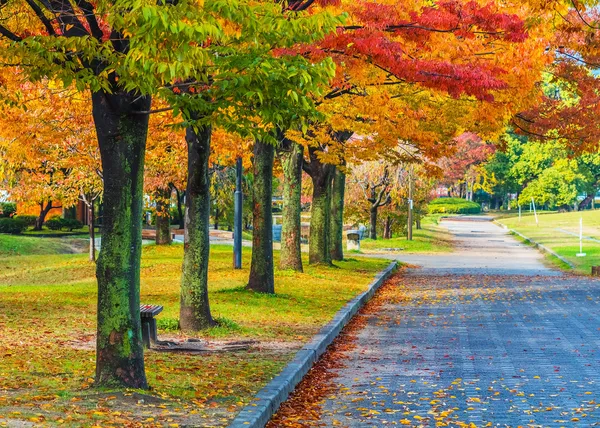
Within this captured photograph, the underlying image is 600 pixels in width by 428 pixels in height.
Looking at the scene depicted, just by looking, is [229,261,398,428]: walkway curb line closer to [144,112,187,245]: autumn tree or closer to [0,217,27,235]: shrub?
[144,112,187,245]: autumn tree

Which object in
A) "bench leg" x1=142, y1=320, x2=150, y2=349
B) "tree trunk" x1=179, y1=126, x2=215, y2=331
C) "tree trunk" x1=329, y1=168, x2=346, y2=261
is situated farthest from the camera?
"tree trunk" x1=329, y1=168, x2=346, y2=261

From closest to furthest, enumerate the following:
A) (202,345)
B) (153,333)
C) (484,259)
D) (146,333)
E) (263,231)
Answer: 1. (146,333)
2. (153,333)
3. (202,345)
4. (263,231)
5. (484,259)

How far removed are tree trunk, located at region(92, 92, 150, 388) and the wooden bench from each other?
291 cm

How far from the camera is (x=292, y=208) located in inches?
1004

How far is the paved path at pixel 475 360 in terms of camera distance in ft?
29.3

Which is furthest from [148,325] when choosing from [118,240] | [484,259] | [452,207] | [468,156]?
[452,207]

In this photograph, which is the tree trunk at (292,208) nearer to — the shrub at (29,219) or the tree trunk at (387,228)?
the shrub at (29,219)

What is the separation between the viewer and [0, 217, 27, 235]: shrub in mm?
43781

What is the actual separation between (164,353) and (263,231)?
8.25 m

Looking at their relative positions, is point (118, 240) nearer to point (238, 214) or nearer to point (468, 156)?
point (238, 214)

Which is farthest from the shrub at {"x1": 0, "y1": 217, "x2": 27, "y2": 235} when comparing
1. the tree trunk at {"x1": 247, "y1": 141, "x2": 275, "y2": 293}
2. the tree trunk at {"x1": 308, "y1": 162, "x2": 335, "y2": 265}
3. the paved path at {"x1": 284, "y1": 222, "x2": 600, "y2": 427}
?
the tree trunk at {"x1": 247, "y1": 141, "x2": 275, "y2": 293}

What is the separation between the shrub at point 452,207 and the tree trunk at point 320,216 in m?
75.8

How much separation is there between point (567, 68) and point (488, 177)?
73.6 meters

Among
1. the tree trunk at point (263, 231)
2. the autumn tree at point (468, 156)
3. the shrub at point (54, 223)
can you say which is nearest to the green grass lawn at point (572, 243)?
the autumn tree at point (468, 156)
